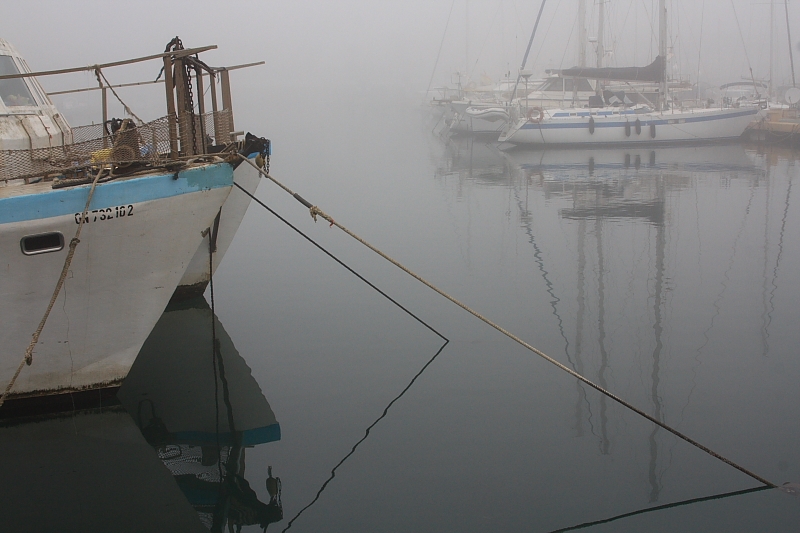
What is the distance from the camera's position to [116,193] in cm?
849

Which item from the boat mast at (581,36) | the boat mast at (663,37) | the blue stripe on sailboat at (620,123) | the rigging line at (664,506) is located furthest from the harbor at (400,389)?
the boat mast at (581,36)

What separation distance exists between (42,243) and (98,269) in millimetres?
673

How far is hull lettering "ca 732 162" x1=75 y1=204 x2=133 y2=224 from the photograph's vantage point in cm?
838

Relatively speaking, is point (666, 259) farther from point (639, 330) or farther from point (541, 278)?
point (639, 330)

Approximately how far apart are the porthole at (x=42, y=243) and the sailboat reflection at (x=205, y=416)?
2367 millimetres

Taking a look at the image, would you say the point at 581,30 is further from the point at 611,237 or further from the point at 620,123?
the point at 611,237

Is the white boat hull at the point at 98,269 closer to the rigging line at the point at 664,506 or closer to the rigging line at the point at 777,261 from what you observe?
the rigging line at the point at 664,506

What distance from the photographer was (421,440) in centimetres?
854

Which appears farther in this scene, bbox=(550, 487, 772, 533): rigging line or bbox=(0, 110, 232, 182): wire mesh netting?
bbox=(0, 110, 232, 182): wire mesh netting

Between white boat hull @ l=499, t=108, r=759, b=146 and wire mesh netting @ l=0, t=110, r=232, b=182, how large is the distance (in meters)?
35.4

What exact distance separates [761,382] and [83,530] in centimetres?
822

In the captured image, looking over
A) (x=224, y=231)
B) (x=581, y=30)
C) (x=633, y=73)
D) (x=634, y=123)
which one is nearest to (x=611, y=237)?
(x=224, y=231)

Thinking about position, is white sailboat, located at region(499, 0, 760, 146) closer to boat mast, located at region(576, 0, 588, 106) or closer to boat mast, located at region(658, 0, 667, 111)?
boat mast, located at region(658, 0, 667, 111)

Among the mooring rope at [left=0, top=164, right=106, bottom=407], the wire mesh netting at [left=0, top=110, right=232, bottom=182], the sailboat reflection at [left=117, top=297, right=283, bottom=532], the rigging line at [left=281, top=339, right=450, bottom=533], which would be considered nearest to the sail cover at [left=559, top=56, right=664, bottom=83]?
the rigging line at [left=281, top=339, right=450, bottom=533]
